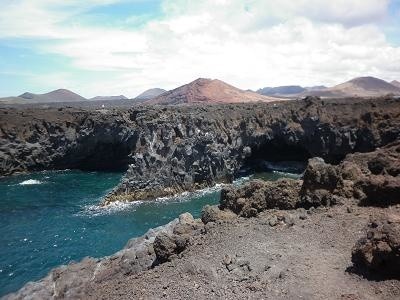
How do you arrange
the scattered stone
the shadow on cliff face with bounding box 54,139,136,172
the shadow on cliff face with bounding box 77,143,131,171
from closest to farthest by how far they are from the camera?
1. the scattered stone
2. the shadow on cliff face with bounding box 54,139,136,172
3. the shadow on cliff face with bounding box 77,143,131,171

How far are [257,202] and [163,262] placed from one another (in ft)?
17.7

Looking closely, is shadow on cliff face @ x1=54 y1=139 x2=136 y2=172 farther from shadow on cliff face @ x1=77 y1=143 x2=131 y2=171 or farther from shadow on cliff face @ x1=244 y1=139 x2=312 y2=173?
shadow on cliff face @ x1=244 y1=139 x2=312 y2=173

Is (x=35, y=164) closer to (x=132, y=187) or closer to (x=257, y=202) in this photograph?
(x=132, y=187)

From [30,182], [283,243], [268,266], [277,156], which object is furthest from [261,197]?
[277,156]

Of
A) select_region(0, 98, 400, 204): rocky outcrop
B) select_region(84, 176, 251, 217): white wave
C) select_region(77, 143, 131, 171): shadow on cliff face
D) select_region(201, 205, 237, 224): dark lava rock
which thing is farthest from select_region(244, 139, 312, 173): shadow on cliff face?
select_region(201, 205, 237, 224): dark lava rock

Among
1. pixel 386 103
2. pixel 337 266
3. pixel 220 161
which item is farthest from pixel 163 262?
pixel 386 103

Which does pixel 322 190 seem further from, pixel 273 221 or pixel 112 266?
pixel 112 266

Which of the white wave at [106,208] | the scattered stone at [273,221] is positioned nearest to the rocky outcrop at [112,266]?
the scattered stone at [273,221]

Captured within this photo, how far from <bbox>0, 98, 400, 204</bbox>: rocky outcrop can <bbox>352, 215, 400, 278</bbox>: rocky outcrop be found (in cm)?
3766

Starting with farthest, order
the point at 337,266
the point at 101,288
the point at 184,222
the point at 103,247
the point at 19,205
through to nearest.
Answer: the point at 19,205, the point at 103,247, the point at 184,222, the point at 101,288, the point at 337,266

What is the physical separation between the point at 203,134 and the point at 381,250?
140 feet

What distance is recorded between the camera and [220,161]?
5525cm

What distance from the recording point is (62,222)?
3953 cm

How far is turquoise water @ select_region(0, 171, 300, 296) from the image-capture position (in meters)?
30.6
